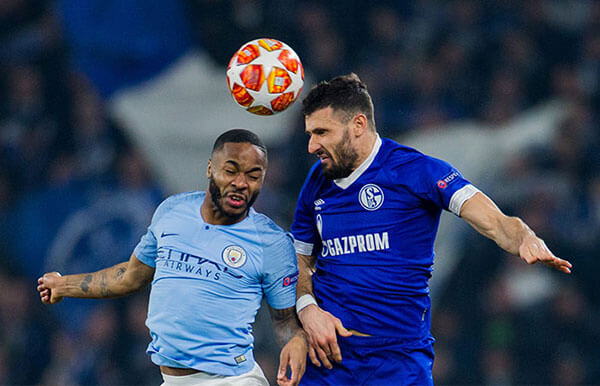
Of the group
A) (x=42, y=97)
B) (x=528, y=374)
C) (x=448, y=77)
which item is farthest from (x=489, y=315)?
(x=42, y=97)

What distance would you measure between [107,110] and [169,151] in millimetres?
883

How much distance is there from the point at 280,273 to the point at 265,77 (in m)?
1.13

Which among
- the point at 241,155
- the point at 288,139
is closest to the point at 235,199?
the point at 241,155

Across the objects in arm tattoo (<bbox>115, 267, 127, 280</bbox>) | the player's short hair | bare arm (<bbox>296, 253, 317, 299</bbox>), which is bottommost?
arm tattoo (<bbox>115, 267, 127, 280</bbox>)

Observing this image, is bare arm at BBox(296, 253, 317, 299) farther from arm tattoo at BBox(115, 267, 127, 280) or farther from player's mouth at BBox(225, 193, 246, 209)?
arm tattoo at BBox(115, 267, 127, 280)

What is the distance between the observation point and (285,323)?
3.93 meters

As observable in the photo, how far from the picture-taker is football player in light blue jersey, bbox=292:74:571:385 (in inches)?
154

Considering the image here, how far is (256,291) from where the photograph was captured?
386 centimetres

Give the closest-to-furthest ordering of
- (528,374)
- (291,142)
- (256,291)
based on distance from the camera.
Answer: (256,291), (528,374), (291,142)

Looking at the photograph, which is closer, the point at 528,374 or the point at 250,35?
the point at 528,374

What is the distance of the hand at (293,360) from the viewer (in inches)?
142

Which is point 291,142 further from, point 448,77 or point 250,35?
point 448,77

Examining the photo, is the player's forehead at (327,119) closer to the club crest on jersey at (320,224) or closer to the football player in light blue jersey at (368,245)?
the football player in light blue jersey at (368,245)

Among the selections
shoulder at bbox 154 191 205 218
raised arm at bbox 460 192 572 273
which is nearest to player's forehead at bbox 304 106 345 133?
shoulder at bbox 154 191 205 218
